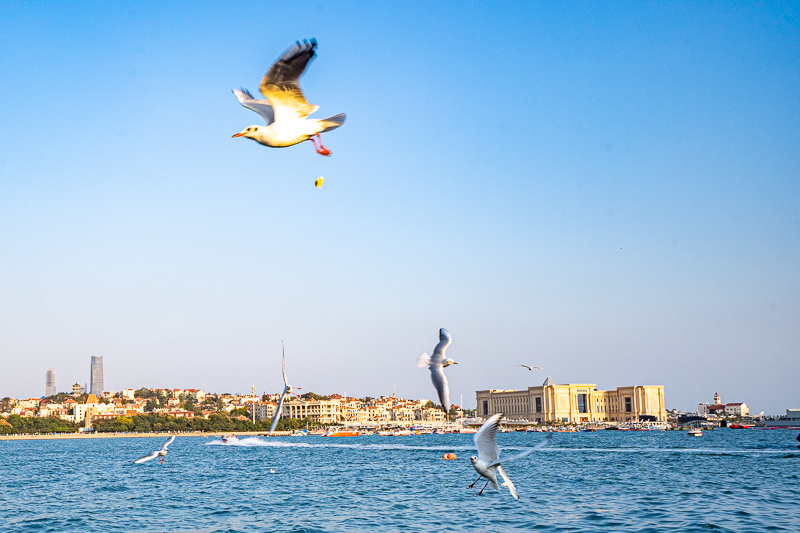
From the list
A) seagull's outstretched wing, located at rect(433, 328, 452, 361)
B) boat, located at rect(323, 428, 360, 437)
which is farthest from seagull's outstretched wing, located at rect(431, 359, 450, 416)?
boat, located at rect(323, 428, 360, 437)

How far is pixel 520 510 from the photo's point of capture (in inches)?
847

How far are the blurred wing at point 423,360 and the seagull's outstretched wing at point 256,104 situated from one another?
3.26m

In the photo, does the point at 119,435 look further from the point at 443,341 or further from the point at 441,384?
the point at 441,384

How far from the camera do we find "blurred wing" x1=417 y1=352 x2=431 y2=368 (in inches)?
329

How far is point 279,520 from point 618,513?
8.70 meters

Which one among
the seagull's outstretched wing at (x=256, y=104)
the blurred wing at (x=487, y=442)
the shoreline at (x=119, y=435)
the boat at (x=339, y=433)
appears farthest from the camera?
the boat at (x=339, y=433)

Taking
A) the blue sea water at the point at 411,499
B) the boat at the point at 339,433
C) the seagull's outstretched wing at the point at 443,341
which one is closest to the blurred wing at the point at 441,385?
the seagull's outstretched wing at the point at 443,341

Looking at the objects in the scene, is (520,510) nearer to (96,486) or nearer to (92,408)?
(96,486)

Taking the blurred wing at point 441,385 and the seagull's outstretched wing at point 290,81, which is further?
the blurred wing at point 441,385

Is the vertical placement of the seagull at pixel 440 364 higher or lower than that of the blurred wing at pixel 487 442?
higher

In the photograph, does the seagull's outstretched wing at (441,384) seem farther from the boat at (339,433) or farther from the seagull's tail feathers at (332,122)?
the boat at (339,433)

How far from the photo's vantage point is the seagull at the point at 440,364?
24.4 ft

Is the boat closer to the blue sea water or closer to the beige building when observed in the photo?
the beige building

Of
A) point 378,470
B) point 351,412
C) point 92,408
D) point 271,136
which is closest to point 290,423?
point 351,412
